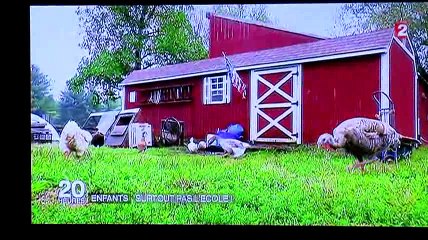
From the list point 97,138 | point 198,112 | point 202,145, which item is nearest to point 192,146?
point 202,145

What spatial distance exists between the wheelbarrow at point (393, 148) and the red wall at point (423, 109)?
0.09 m

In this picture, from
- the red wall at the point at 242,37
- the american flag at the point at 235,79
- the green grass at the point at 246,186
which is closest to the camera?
the green grass at the point at 246,186

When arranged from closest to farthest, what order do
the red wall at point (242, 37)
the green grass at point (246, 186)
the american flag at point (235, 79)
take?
the green grass at point (246, 186), the red wall at point (242, 37), the american flag at point (235, 79)

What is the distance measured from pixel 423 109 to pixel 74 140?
2291mm

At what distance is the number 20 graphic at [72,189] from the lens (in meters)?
4.45

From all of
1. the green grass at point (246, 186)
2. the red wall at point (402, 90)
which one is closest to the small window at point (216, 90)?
the green grass at point (246, 186)

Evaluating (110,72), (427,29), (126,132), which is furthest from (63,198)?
(427,29)

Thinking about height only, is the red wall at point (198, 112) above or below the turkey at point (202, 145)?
above

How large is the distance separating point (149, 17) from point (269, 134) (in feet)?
3.68

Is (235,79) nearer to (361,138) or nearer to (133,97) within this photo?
(133,97)

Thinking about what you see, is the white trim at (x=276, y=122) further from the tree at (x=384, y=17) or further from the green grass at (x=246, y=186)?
the tree at (x=384, y=17)

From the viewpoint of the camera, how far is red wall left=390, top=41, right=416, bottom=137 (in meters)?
4.26

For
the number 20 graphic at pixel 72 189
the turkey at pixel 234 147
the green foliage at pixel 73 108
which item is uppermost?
the green foliage at pixel 73 108
